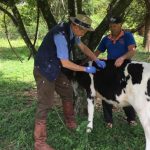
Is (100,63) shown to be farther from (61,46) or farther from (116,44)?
(61,46)

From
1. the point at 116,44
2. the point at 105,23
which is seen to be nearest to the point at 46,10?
the point at 105,23

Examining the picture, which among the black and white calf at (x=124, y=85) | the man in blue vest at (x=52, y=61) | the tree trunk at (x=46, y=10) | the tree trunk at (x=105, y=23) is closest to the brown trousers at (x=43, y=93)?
the man in blue vest at (x=52, y=61)

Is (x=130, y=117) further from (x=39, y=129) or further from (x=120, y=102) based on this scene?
(x=39, y=129)

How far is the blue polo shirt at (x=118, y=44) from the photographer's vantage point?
667cm

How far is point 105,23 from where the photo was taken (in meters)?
7.20

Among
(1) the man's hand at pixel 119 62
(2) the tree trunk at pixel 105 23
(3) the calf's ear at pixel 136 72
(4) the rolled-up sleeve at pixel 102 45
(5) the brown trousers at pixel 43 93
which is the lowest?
(5) the brown trousers at pixel 43 93

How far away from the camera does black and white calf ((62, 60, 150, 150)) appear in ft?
18.7

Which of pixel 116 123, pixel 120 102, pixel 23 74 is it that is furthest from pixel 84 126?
pixel 23 74

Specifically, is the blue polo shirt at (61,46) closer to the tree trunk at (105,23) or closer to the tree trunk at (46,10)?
the tree trunk at (105,23)

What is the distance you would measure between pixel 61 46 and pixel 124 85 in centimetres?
113

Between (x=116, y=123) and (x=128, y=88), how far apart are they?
154 cm

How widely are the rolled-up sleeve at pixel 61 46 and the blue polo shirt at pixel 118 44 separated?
135 cm

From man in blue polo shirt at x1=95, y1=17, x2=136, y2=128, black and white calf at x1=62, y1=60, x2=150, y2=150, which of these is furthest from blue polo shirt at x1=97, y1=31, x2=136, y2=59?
black and white calf at x1=62, y1=60, x2=150, y2=150

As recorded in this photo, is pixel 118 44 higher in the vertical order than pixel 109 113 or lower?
higher
